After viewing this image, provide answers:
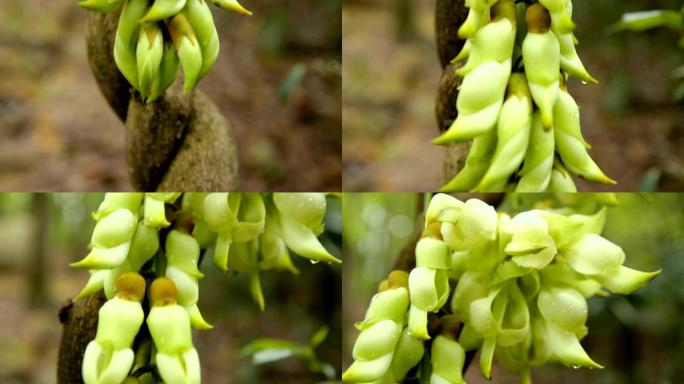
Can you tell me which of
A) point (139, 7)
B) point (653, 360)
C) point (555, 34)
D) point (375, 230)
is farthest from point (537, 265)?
point (653, 360)

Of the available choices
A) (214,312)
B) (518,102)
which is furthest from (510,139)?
(214,312)

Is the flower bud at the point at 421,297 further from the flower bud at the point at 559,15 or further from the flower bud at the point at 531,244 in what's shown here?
the flower bud at the point at 559,15

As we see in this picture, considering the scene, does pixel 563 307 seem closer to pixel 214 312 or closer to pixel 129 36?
pixel 129 36

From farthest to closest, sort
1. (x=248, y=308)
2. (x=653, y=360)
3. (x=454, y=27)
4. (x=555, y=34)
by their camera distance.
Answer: (x=248, y=308) → (x=653, y=360) → (x=454, y=27) → (x=555, y=34)

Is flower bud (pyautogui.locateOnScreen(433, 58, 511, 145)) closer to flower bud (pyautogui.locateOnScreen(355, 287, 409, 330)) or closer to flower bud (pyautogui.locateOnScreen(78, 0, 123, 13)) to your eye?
flower bud (pyautogui.locateOnScreen(355, 287, 409, 330))

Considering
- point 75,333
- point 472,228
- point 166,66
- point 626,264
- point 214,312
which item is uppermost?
point 166,66

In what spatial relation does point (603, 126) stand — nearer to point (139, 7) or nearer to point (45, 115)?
point (45, 115)

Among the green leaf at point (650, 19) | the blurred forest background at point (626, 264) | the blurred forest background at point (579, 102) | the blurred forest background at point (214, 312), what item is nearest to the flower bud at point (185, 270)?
the green leaf at point (650, 19)
